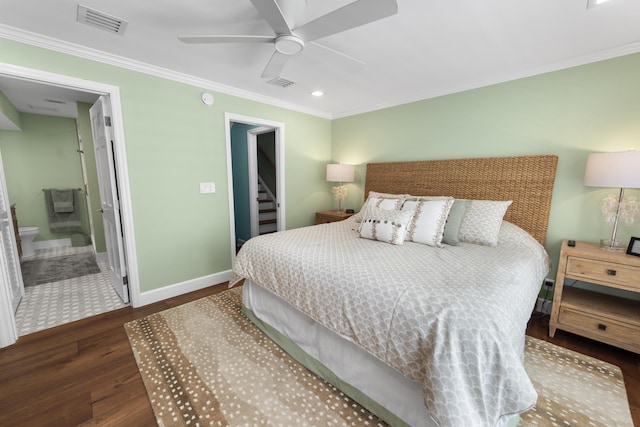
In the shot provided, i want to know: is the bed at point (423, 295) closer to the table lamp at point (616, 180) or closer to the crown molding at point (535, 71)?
the table lamp at point (616, 180)

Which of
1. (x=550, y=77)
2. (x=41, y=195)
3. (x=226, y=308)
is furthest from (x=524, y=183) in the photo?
(x=41, y=195)

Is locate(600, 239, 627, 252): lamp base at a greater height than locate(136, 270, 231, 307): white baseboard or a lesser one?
greater

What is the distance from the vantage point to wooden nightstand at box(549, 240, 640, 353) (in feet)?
5.97

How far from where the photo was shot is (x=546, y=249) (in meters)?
2.51

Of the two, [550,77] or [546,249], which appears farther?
[546,249]

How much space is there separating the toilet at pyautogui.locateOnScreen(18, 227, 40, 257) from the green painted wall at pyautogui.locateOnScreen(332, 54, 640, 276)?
6.35 m

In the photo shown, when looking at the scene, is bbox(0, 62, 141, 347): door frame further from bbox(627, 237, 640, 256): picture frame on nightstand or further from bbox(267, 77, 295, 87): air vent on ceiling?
bbox(627, 237, 640, 256): picture frame on nightstand

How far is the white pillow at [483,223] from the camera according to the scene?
7.41ft

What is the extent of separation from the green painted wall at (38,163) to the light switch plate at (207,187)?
374 centimetres

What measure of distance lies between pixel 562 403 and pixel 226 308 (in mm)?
2642

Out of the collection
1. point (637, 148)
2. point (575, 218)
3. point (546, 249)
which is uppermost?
point (637, 148)

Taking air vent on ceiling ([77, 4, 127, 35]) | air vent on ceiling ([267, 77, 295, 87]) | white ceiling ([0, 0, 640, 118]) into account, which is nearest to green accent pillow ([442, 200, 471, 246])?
white ceiling ([0, 0, 640, 118])

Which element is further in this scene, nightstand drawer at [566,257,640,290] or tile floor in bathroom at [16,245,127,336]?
tile floor in bathroom at [16,245,127,336]

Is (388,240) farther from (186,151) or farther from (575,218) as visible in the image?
(186,151)
